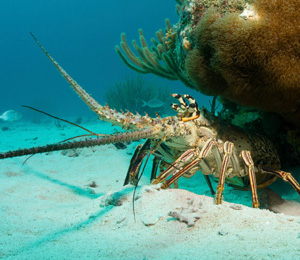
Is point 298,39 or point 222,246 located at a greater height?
point 298,39

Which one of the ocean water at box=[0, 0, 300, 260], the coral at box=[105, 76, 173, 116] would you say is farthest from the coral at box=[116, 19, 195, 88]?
the coral at box=[105, 76, 173, 116]

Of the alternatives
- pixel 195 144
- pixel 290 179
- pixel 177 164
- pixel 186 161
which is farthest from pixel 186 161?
pixel 290 179

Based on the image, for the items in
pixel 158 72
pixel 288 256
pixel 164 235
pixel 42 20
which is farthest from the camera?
pixel 42 20

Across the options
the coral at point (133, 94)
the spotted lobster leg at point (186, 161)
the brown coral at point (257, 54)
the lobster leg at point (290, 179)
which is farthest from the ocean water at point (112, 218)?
the coral at point (133, 94)

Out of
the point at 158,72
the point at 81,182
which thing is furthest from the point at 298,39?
the point at 81,182

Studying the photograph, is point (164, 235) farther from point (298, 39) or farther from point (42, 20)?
point (42, 20)

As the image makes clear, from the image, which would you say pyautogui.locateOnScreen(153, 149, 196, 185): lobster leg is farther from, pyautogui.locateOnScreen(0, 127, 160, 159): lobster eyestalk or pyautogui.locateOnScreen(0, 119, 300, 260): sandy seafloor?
pyautogui.locateOnScreen(0, 127, 160, 159): lobster eyestalk

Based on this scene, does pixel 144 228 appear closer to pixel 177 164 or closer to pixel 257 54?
pixel 177 164
